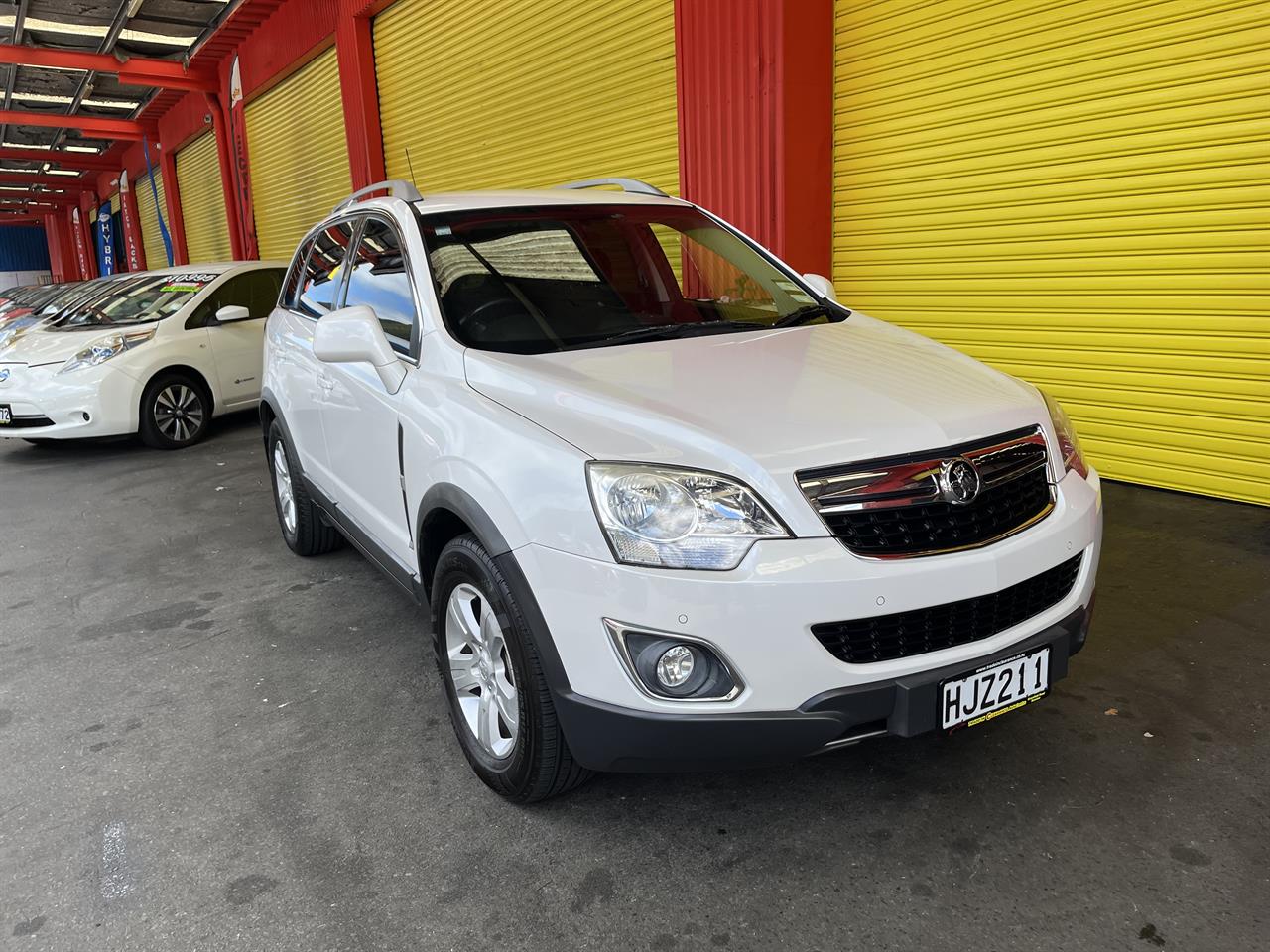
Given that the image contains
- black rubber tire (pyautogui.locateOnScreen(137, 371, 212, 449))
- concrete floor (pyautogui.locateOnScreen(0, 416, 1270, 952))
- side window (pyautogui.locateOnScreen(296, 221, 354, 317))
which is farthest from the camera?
black rubber tire (pyautogui.locateOnScreen(137, 371, 212, 449))

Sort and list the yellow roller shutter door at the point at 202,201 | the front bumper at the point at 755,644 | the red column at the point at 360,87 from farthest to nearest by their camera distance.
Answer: the yellow roller shutter door at the point at 202,201 < the red column at the point at 360,87 < the front bumper at the point at 755,644

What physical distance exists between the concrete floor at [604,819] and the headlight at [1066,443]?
789 mm

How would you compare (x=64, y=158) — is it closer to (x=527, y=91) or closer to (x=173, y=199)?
(x=173, y=199)

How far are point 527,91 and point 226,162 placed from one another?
10279 millimetres

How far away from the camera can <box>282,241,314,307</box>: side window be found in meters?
4.45

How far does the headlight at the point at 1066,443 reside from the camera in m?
2.43

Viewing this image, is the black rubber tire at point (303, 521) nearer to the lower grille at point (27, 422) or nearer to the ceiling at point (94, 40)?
the lower grille at point (27, 422)

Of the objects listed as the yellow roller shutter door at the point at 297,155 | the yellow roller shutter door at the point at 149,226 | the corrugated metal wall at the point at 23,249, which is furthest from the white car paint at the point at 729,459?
the corrugated metal wall at the point at 23,249

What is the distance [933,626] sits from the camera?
2021 millimetres

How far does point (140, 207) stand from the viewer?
2511 cm

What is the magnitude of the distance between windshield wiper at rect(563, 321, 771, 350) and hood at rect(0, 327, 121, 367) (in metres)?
6.46

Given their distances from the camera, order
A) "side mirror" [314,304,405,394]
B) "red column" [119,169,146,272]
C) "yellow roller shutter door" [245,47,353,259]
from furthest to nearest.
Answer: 1. "red column" [119,169,146,272]
2. "yellow roller shutter door" [245,47,353,259]
3. "side mirror" [314,304,405,394]

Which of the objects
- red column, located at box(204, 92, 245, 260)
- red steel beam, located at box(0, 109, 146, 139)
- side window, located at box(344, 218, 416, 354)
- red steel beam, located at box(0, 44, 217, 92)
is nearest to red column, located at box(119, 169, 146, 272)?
red steel beam, located at box(0, 109, 146, 139)

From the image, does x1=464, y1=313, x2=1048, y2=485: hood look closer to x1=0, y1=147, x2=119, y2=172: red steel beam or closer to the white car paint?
the white car paint
